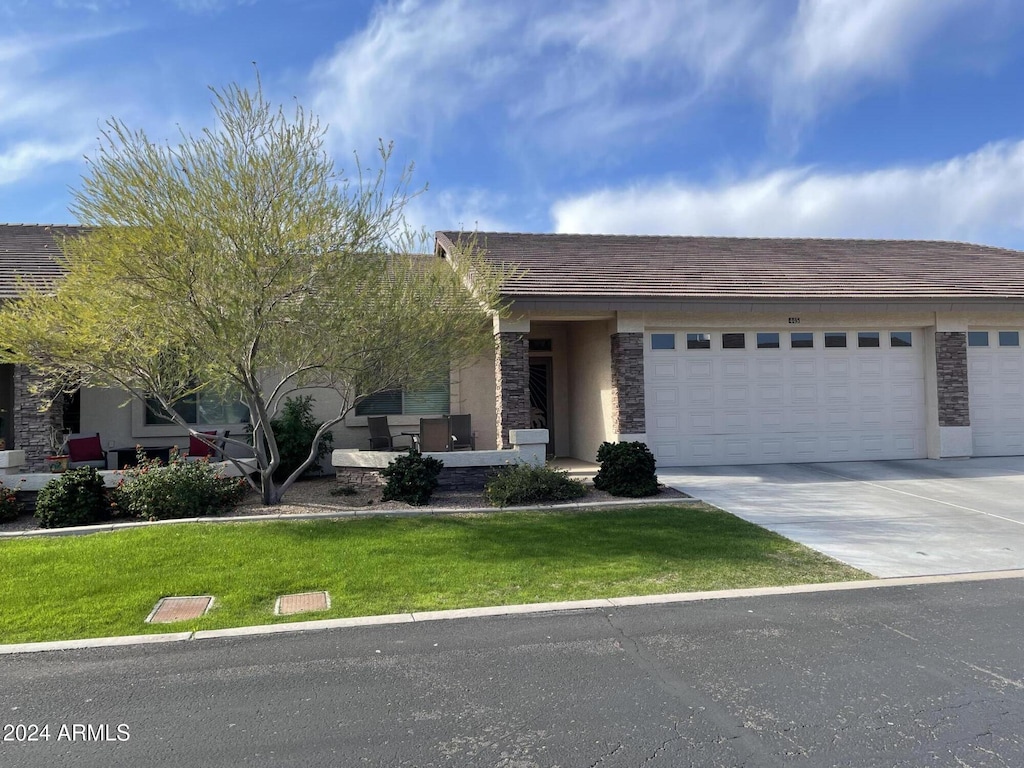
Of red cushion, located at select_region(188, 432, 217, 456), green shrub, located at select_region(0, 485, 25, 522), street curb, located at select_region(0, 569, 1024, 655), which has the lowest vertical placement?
street curb, located at select_region(0, 569, 1024, 655)

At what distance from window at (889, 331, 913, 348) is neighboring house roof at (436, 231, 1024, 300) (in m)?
0.87

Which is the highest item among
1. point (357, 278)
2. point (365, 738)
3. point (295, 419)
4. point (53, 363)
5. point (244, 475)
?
point (357, 278)

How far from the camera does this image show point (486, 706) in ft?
13.1

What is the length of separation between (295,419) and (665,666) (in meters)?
9.34

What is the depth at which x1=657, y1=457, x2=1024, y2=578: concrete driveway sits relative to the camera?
7.29m

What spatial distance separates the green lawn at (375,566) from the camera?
5.87m

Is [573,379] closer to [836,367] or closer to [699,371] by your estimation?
[699,371]

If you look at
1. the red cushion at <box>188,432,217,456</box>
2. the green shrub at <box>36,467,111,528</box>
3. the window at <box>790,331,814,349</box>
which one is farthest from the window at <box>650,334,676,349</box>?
the green shrub at <box>36,467,111,528</box>

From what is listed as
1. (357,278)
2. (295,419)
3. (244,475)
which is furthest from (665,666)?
(295,419)

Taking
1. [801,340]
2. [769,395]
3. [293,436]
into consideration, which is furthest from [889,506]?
[293,436]

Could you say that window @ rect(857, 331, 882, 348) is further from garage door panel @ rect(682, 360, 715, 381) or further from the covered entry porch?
the covered entry porch

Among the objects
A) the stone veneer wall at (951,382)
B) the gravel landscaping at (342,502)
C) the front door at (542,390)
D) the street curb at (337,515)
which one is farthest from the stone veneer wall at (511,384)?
the stone veneer wall at (951,382)

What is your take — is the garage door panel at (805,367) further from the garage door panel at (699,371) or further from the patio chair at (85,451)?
the patio chair at (85,451)

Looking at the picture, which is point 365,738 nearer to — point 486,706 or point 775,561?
point 486,706
